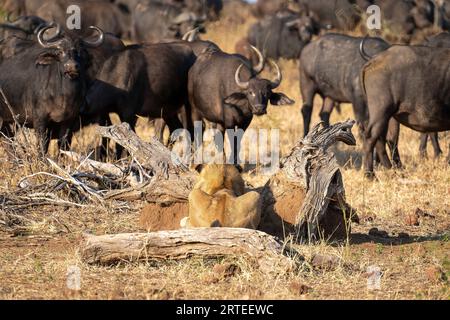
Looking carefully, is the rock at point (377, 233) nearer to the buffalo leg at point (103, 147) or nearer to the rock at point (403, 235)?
the rock at point (403, 235)

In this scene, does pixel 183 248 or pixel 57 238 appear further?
pixel 57 238

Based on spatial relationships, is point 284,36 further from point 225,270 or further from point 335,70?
point 225,270

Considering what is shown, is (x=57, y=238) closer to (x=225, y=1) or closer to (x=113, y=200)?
(x=113, y=200)

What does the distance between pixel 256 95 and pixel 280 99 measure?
55 centimetres

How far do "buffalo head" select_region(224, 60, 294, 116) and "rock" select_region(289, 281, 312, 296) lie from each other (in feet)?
22.9

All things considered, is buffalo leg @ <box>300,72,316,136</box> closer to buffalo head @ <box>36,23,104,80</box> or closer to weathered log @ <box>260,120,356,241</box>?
buffalo head @ <box>36,23,104,80</box>

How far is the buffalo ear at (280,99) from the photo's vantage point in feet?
46.3

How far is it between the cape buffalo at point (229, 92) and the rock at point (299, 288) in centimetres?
693

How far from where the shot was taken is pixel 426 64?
12906 millimetres

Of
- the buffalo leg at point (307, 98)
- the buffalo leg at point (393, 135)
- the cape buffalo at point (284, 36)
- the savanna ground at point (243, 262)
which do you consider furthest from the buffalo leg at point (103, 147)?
the cape buffalo at point (284, 36)

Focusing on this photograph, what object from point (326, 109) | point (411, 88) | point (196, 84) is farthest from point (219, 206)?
point (326, 109)

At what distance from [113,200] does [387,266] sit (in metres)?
3.01

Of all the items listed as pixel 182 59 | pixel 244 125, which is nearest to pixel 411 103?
pixel 244 125

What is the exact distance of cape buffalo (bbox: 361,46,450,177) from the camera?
42.2 ft
